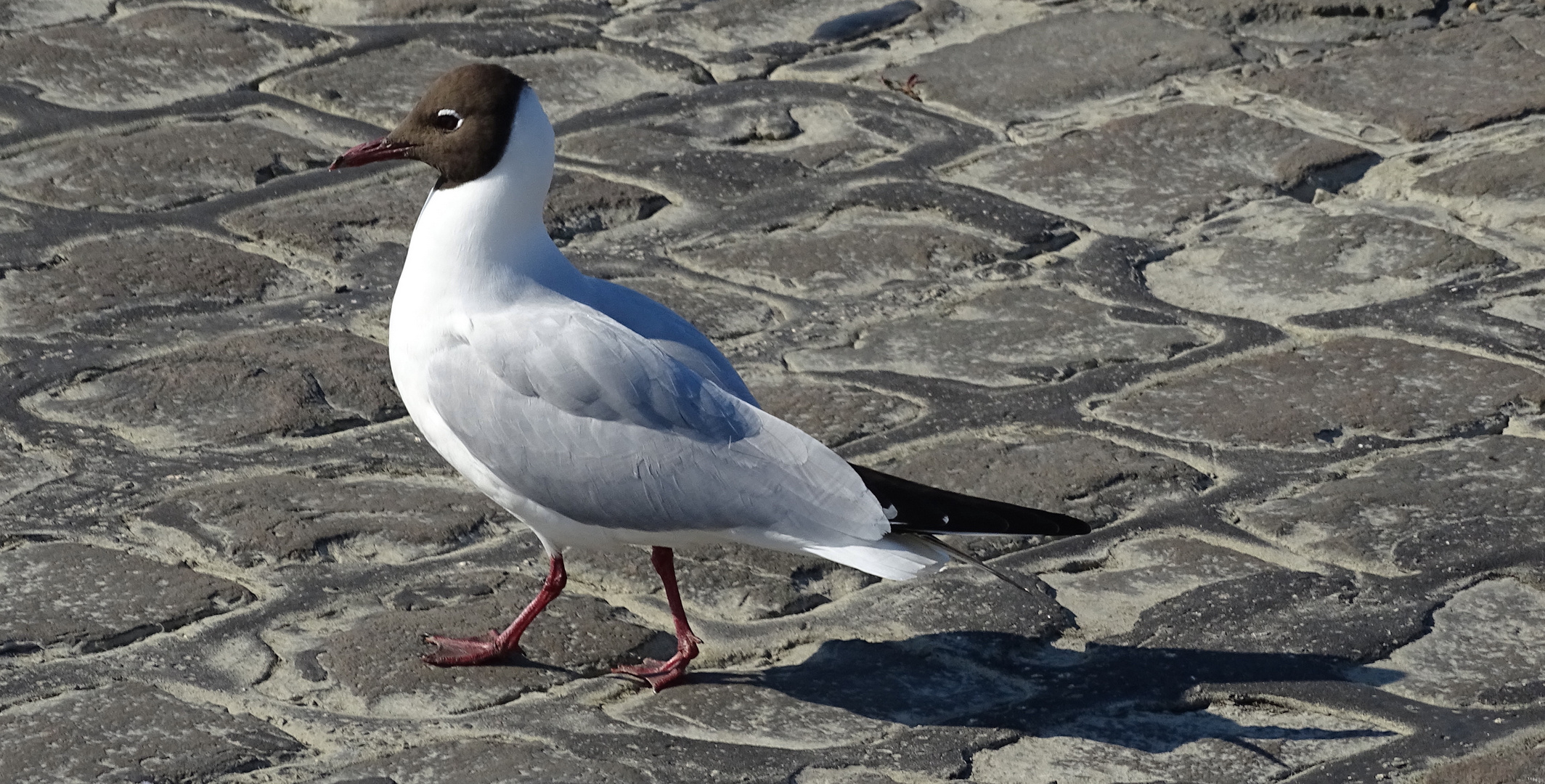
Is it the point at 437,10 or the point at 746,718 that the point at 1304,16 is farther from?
the point at 746,718

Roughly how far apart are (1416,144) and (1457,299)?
0.88 meters

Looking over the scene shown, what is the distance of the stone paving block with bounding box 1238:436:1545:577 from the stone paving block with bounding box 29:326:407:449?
177cm

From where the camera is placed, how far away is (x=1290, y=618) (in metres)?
3.40

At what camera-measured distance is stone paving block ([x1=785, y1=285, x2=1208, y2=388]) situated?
425cm

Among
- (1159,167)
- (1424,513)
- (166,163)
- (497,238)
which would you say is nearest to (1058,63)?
(1159,167)

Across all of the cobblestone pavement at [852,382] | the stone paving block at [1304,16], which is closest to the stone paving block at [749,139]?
the cobblestone pavement at [852,382]

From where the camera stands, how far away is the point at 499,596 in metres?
3.47

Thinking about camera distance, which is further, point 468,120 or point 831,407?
point 831,407

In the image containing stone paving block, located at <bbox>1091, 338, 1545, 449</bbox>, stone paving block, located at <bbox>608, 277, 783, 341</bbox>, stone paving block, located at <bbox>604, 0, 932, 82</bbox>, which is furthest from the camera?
stone paving block, located at <bbox>604, 0, 932, 82</bbox>

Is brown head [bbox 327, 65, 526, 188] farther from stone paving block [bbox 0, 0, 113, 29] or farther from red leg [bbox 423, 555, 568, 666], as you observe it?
stone paving block [bbox 0, 0, 113, 29]

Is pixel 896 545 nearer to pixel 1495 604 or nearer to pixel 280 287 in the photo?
pixel 1495 604

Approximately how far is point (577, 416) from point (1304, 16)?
3.60 metres

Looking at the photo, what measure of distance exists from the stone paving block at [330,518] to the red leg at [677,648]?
0.48 m

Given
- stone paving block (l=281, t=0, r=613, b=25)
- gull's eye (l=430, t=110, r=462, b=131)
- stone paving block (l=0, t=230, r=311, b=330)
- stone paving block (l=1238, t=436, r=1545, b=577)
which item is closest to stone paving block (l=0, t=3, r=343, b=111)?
stone paving block (l=281, t=0, r=613, b=25)
